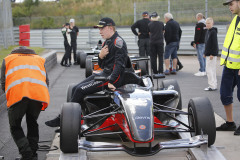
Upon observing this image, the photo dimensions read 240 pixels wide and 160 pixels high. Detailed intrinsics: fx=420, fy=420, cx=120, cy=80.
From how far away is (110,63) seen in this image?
6.52m

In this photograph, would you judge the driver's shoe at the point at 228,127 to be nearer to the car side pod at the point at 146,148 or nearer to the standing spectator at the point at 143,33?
the car side pod at the point at 146,148

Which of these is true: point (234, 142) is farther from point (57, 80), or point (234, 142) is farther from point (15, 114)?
point (57, 80)

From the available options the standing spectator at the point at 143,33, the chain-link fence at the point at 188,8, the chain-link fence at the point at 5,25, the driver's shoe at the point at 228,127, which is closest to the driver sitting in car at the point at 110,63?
the driver's shoe at the point at 228,127

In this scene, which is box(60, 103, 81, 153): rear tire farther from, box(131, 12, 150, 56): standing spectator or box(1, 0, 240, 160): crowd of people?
box(131, 12, 150, 56): standing spectator

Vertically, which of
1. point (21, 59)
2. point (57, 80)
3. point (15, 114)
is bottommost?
point (57, 80)

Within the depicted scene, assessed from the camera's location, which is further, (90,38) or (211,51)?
(90,38)

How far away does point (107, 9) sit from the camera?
35.0m

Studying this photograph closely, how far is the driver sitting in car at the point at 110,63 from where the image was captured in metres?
6.20

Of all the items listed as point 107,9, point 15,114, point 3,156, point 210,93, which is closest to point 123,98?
point 15,114

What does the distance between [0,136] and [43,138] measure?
76cm

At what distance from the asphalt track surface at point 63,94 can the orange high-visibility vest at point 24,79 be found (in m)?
0.91

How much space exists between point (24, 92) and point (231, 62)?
10.5 ft

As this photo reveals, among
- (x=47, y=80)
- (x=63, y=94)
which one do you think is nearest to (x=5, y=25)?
(x=63, y=94)

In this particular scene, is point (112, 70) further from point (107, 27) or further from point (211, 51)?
point (211, 51)
